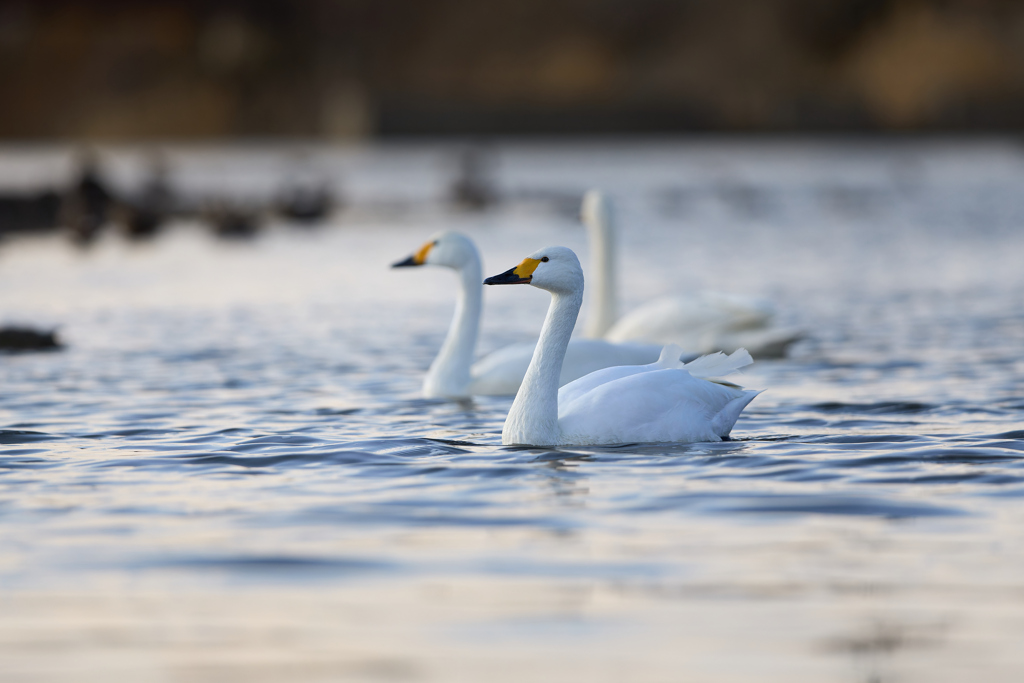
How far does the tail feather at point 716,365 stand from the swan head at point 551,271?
0.81 metres

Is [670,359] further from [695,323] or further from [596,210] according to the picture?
[596,210]

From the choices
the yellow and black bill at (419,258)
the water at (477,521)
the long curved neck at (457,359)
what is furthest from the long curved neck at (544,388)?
the yellow and black bill at (419,258)

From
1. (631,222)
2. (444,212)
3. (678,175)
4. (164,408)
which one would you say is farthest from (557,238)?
(678,175)

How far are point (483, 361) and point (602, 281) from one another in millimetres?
2807

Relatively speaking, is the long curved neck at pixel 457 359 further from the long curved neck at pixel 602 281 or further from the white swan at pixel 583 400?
the white swan at pixel 583 400

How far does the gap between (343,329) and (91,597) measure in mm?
11934

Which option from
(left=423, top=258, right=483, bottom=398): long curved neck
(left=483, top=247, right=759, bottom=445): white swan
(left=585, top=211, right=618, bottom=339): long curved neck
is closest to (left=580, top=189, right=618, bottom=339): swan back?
(left=585, top=211, right=618, bottom=339): long curved neck

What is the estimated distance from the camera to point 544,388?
29.9ft

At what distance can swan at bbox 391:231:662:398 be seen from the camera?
458 inches

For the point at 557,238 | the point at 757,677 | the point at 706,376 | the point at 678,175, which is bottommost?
the point at 757,677

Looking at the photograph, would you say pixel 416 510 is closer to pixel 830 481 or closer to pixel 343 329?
pixel 830 481

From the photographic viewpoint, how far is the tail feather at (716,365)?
31.7 ft

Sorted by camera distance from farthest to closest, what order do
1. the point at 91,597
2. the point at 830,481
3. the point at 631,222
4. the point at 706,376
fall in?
the point at 631,222 < the point at 706,376 < the point at 830,481 < the point at 91,597

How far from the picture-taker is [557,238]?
3578 centimetres
